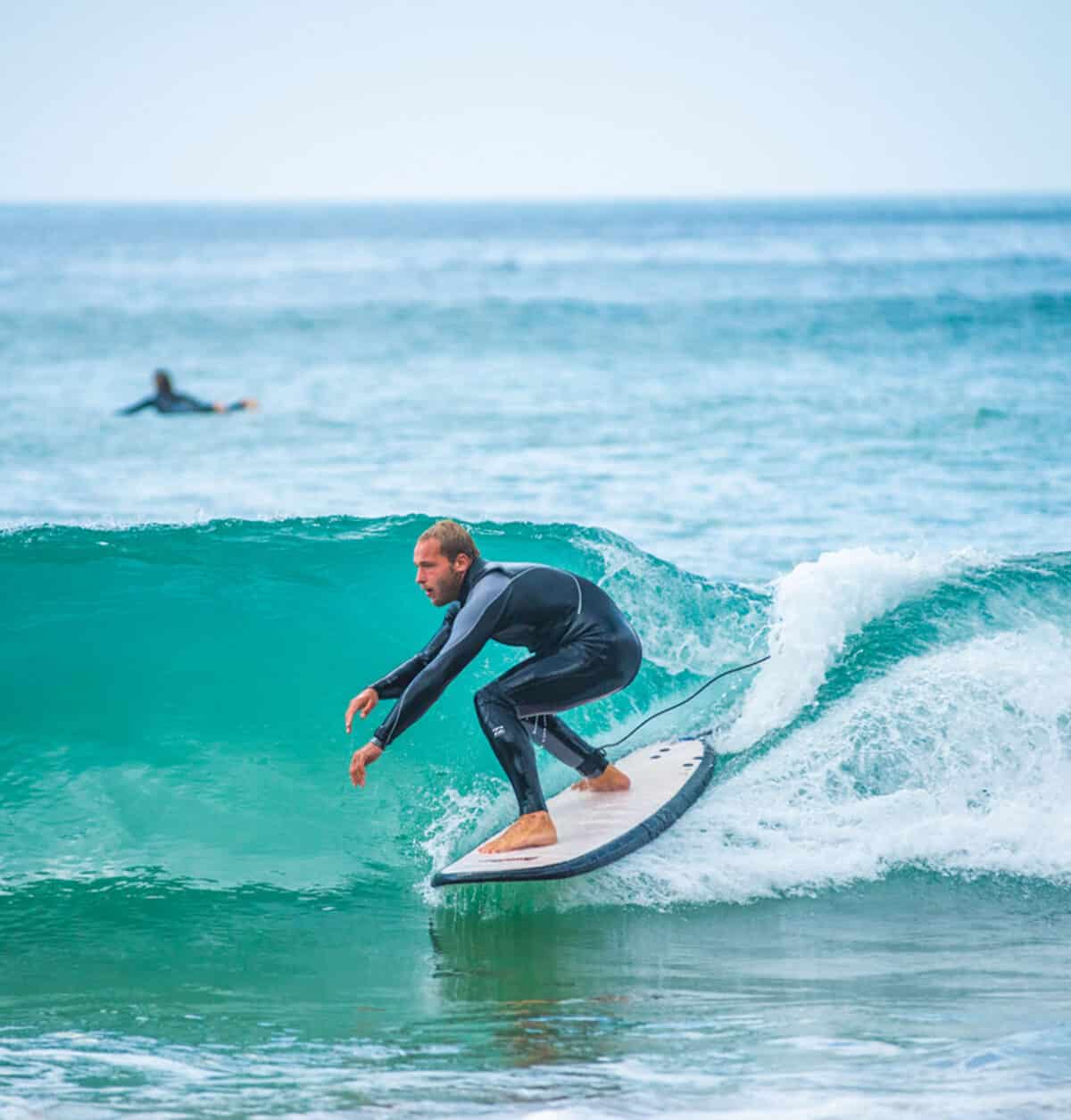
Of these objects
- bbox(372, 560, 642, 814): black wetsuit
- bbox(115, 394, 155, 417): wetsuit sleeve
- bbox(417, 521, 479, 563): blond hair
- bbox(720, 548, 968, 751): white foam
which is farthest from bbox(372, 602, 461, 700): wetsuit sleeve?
bbox(115, 394, 155, 417): wetsuit sleeve

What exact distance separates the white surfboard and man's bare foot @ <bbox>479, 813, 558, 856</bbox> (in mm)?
31

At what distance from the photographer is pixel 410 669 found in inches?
270

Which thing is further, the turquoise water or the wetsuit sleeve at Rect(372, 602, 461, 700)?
the wetsuit sleeve at Rect(372, 602, 461, 700)

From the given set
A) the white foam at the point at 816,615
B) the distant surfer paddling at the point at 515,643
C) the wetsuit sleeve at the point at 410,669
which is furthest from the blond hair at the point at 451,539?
the white foam at the point at 816,615

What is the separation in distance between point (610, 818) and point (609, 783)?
1.39ft

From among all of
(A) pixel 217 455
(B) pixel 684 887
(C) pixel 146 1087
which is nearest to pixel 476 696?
(B) pixel 684 887

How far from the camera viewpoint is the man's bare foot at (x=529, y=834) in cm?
680

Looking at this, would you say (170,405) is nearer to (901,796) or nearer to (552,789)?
(552,789)

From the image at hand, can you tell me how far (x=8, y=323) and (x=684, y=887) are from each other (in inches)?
1760

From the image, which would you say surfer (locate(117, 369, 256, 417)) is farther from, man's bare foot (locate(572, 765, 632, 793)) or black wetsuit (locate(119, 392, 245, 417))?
man's bare foot (locate(572, 765, 632, 793))

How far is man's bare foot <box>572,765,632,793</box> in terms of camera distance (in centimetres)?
757

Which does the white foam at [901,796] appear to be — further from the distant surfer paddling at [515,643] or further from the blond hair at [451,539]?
the blond hair at [451,539]

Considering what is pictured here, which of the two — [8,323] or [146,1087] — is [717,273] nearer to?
[8,323]

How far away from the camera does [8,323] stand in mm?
47281
